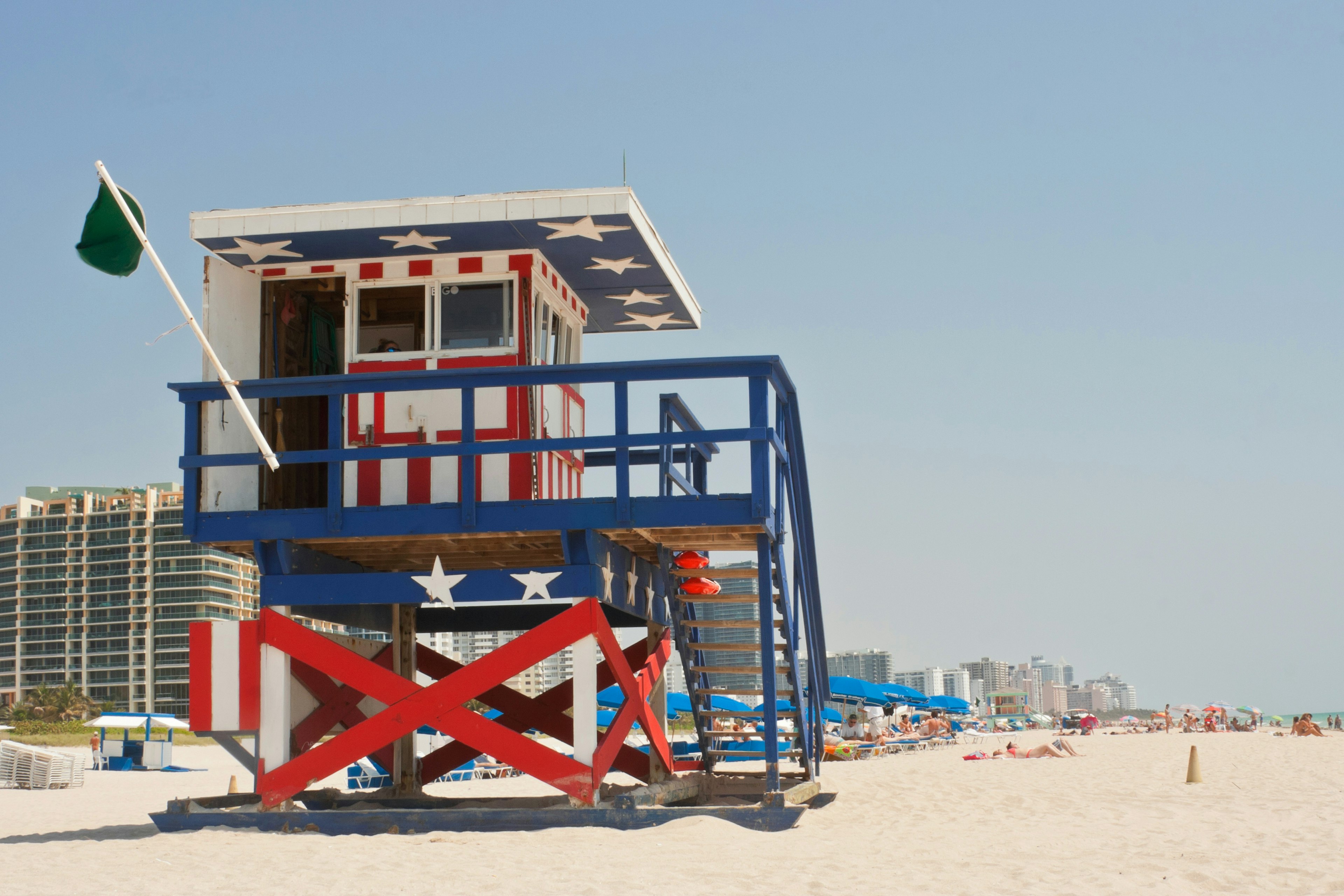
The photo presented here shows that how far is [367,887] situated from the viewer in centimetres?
734

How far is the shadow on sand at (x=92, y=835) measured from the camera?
1003 cm

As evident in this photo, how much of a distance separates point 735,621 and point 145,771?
95.6 feet

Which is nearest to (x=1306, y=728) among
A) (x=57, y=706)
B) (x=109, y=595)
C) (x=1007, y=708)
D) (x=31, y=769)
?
(x=31, y=769)

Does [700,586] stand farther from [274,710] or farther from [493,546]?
[274,710]

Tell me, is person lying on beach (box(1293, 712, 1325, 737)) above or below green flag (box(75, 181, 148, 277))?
below

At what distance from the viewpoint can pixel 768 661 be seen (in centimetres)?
1038

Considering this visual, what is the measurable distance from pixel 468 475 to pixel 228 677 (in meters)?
2.69

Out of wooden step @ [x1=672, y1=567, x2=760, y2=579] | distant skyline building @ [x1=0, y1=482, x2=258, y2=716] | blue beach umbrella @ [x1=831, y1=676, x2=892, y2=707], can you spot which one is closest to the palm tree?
distant skyline building @ [x1=0, y1=482, x2=258, y2=716]

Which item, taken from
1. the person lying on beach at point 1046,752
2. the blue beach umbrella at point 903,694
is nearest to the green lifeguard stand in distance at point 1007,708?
the blue beach umbrella at point 903,694

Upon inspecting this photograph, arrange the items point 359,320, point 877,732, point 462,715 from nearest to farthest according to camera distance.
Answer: point 462,715, point 359,320, point 877,732

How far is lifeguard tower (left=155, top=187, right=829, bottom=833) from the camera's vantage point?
399 inches

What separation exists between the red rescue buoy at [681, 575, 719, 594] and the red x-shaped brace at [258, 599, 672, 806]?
1921mm

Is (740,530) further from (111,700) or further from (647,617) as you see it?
(111,700)

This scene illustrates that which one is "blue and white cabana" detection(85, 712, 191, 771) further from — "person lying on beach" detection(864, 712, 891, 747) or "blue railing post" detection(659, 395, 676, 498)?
"blue railing post" detection(659, 395, 676, 498)
